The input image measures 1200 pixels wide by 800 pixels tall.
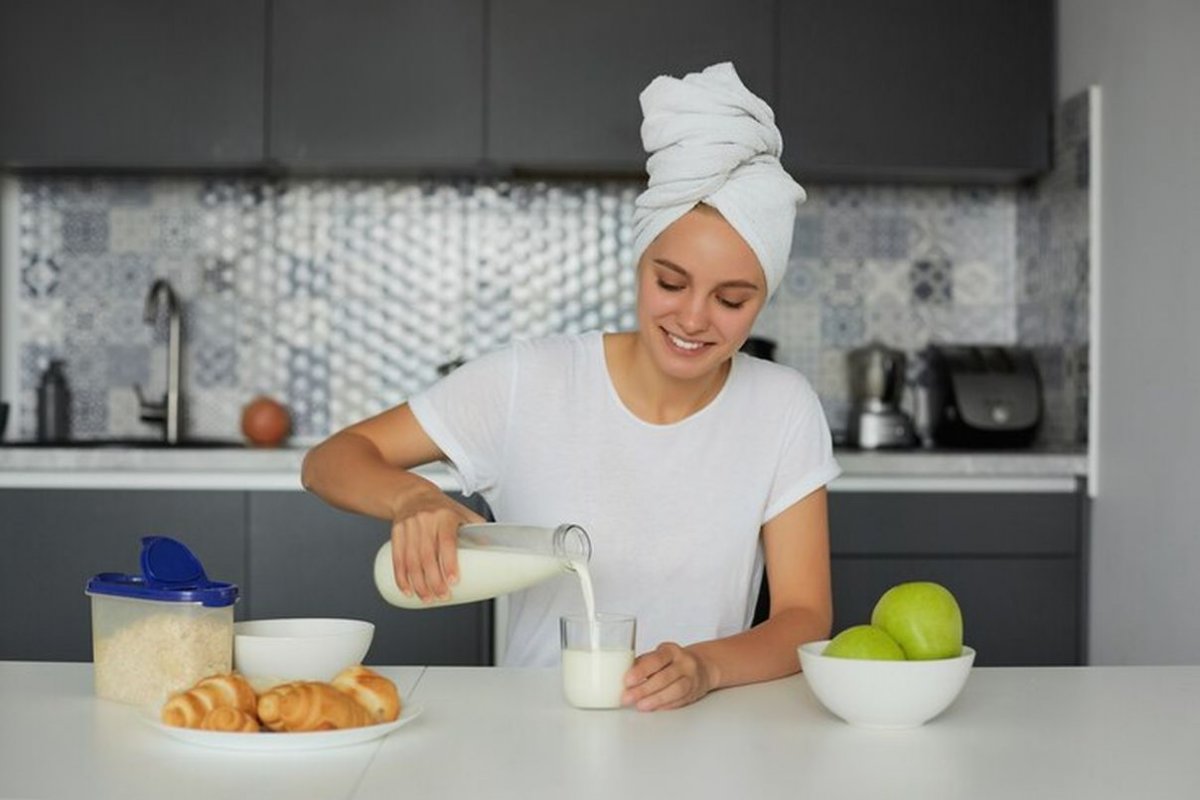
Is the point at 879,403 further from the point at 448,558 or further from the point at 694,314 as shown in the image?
the point at 448,558

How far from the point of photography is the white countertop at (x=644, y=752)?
1.15 meters

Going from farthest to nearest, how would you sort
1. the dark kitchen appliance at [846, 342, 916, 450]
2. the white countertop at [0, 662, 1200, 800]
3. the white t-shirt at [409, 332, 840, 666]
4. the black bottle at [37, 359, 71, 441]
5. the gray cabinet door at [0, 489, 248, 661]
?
1. the black bottle at [37, 359, 71, 441]
2. the dark kitchen appliance at [846, 342, 916, 450]
3. the gray cabinet door at [0, 489, 248, 661]
4. the white t-shirt at [409, 332, 840, 666]
5. the white countertop at [0, 662, 1200, 800]

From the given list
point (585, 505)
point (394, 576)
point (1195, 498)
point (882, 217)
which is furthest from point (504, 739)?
point (882, 217)

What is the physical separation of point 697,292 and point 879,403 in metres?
2.04

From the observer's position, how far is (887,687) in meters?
1.35

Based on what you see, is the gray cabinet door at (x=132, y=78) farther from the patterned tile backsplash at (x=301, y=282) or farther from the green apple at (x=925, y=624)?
the green apple at (x=925, y=624)

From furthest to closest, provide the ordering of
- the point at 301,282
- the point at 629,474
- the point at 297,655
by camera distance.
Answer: the point at 301,282 → the point at 629,474 → the point at 297,655

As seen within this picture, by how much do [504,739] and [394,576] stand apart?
0.69 ft

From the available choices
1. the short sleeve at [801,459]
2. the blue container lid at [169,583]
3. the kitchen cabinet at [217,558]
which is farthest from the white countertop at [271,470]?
the blue container lid at [169,583]

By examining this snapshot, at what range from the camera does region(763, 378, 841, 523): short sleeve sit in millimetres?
1932

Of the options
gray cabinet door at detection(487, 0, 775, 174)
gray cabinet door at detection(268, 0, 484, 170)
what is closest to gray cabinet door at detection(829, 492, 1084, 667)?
gray cabinet door at detection(487, 0, 775, 174)

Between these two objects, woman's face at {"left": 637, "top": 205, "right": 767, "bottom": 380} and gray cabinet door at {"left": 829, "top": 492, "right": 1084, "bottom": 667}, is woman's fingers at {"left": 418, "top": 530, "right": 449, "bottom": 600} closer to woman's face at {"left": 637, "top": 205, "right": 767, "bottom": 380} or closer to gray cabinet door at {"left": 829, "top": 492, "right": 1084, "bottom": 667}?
woman's face at {"left": 637, "top": 205, "right": 767, "bottom": 380}

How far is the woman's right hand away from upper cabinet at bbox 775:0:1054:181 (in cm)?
234

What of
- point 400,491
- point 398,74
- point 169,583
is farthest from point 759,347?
point 169,583
